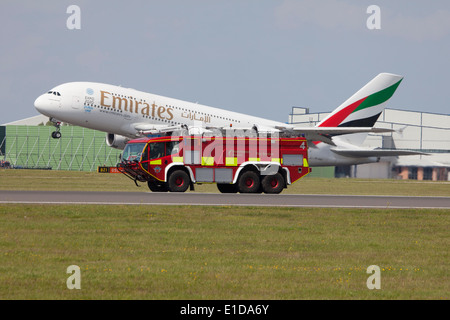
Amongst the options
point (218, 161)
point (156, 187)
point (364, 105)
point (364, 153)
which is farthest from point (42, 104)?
point (364, 153)

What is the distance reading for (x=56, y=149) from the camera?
112 meters

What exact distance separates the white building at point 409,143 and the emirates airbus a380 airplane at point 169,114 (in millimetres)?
3791

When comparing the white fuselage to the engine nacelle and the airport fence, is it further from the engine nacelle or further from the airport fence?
the airport fence

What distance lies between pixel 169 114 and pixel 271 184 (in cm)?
1639

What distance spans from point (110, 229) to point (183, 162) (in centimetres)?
1656

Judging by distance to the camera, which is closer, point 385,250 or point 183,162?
point 385,250

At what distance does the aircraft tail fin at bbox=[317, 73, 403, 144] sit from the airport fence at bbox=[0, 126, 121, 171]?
6205 cm

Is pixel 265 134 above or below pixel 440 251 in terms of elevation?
above

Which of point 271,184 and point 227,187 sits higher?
point 271,184

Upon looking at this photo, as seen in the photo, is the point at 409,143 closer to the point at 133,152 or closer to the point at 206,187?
the point at 206,187

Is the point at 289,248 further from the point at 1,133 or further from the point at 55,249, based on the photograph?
the point at 1,133

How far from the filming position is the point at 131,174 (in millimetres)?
35906
